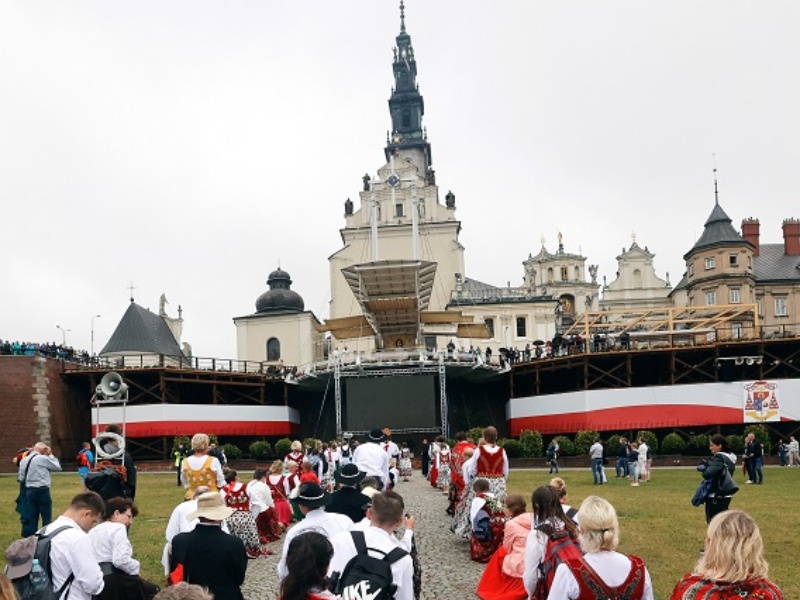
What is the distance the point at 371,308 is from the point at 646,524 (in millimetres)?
36428

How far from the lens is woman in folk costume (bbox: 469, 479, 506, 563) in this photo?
13234 mm

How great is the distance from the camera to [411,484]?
30.9m

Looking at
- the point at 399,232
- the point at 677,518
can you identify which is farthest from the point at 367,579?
the point at 399,232

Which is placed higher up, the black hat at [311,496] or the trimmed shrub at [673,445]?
the black hat at [311,496]

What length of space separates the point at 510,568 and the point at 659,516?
9251mm

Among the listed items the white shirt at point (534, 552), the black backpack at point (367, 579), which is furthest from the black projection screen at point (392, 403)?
the black backpack at point (367, 579)

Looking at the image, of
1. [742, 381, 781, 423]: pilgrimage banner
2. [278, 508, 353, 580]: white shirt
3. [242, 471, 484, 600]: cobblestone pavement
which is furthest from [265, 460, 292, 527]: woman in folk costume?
[742, 381, 781, 423]: pilgrimage banner

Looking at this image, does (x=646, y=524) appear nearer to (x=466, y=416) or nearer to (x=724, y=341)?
(x=724, y=341)

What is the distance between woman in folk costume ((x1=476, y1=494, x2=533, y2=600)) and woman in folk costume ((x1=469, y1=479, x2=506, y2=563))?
2.15 meters

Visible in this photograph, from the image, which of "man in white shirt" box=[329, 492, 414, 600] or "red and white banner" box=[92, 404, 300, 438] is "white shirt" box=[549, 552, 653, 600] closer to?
"man in white shirt" box=[329, 492, 414, 600]

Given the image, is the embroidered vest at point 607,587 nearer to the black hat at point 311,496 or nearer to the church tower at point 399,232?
the black hat at point 311,496

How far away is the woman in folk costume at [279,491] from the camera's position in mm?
18641

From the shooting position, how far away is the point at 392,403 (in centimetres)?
4594

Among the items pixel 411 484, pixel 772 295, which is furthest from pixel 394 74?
pixel 411 484
